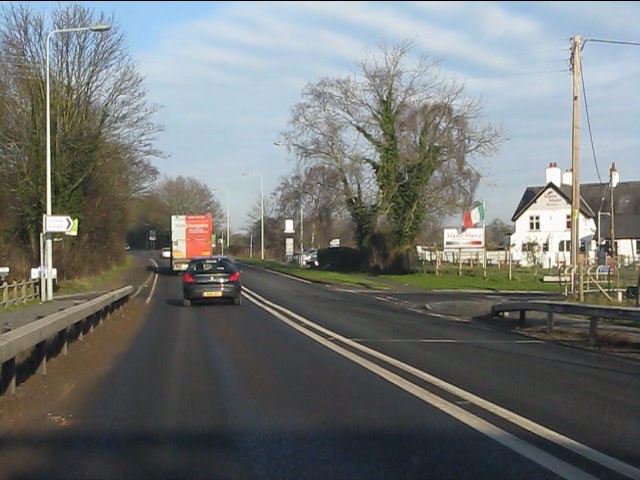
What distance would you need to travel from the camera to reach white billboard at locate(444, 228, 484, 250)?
172 ft

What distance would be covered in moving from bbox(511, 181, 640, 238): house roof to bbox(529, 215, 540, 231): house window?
38.9 inches

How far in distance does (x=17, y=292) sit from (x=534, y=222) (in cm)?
5228

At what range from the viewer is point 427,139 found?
177 ft

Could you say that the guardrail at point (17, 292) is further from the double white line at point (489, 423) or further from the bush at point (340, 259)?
the bush at point (340, 259)

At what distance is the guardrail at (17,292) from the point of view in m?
28.3

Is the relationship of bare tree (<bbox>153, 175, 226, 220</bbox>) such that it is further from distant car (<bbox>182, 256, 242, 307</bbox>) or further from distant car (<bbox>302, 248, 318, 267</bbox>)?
distant car (<bbox>182, 256, 242, 307</bbox>)

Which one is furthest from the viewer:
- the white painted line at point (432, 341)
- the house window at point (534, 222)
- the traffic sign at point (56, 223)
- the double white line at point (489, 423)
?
the house window at point (534, 222)

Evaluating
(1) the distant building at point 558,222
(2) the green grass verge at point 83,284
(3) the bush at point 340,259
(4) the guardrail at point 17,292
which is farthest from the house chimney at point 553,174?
(4) the guardrail at point 17,292

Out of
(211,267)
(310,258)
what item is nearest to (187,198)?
(310,258)

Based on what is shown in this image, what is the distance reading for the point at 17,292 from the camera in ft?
101

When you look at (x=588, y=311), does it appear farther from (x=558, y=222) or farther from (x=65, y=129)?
(x=558, y=222)

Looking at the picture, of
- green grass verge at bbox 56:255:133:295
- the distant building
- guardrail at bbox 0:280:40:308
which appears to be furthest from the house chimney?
guardrail at bbox 0:280:40:308

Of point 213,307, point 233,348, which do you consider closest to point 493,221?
point 213,307

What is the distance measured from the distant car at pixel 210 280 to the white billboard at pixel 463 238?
27.7m
